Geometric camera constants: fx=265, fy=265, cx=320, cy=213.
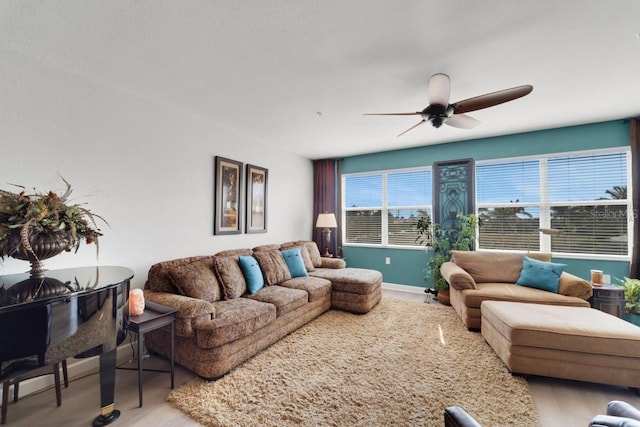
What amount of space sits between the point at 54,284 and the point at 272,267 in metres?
2.19

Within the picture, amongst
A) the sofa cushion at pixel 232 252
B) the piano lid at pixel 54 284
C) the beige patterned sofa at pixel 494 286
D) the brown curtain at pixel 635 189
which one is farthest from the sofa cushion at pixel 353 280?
the brown curtain at pixel 635 189

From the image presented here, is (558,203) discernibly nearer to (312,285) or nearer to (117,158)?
(312,285)

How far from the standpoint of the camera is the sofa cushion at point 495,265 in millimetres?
3490

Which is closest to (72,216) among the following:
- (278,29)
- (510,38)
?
(278,29)

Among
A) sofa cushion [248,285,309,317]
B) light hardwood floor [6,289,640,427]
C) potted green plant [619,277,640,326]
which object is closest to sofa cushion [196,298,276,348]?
sofa cushion [248,285,309,317]

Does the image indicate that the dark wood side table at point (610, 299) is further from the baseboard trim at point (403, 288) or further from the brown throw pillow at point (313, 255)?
the brown throw pillow at point (313, 255)

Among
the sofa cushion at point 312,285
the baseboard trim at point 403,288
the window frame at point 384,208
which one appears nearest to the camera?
the sofa cushion at point 312,285

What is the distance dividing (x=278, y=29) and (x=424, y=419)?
2703 millimetres

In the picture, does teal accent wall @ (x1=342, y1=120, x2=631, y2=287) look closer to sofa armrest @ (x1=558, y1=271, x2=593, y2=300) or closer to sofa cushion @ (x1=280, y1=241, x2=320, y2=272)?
sofa armrest @ (x1=558, y1=271, x2=593, y2=300)

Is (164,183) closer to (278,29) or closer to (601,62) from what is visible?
(278,29)

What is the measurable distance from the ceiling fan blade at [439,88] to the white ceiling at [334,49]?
3.5 inches

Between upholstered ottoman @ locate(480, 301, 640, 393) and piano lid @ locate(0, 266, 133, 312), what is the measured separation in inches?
117

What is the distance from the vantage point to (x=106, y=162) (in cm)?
245

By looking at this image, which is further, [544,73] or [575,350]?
[544,73]
